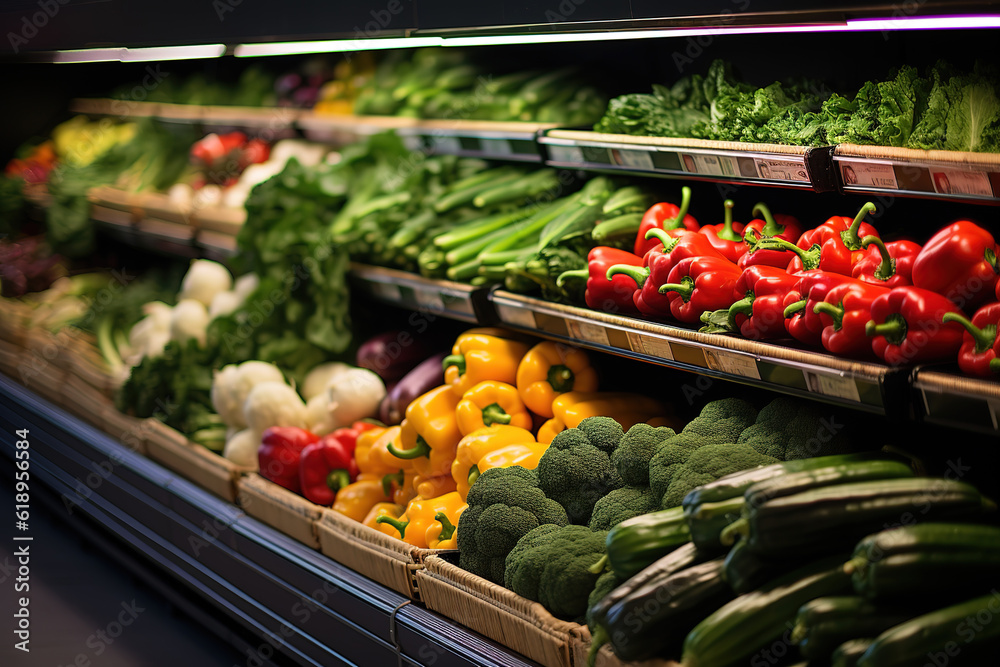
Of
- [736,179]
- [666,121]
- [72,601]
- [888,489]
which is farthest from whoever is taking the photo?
[72,601]

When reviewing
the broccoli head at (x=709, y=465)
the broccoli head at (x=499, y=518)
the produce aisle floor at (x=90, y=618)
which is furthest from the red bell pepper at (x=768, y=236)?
the produce aisle floor at (x=90, y=618)

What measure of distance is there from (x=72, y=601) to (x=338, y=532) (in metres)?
1.91

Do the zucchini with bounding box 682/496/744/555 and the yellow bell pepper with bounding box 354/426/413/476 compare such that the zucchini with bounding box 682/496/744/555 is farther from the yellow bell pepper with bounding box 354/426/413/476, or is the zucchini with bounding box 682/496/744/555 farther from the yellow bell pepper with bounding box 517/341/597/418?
the yellow bell pepper with bounding box 354/426/413/476

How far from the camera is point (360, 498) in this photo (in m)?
3.25

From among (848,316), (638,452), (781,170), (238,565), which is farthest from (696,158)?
(238,565)

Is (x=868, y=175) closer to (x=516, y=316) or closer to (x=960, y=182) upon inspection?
(x=960, y=182)

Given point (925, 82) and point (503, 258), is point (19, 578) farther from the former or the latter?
point (925, 82)

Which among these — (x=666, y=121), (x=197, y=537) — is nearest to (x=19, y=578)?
(x=197, y=537)

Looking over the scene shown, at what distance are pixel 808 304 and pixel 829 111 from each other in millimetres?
534

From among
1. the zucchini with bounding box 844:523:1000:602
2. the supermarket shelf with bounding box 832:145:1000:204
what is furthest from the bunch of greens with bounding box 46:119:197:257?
the zucchini with bounding box 844:523:1000:602

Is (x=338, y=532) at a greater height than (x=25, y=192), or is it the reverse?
(x=25, y=192)

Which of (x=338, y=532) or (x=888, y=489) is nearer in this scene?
(x=888, y=489)

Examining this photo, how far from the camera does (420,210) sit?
3.74m

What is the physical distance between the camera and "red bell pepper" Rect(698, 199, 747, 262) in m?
2.53
